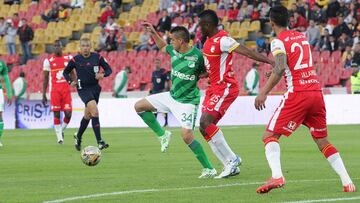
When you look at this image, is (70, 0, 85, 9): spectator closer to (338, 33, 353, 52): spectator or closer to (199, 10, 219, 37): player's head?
(338, 33, 353, 52): spectator

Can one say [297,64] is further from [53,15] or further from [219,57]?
[53,15]

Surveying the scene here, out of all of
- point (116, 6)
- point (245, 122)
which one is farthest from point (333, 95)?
point (116, 6)

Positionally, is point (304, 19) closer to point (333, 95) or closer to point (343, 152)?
point (333, 95)

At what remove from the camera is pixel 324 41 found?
36031 mm

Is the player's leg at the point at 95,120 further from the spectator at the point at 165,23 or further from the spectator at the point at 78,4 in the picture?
the spectator at the point at 78,4

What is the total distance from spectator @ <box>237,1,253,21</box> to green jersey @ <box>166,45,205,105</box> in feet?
79.2

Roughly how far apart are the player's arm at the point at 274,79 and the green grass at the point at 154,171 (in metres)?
1.11

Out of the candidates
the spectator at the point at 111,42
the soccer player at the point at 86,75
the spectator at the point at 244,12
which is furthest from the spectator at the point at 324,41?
the soccer player at the point at 86,75

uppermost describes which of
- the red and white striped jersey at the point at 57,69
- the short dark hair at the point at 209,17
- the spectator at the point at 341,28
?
the short dark hair at the point at 209,17

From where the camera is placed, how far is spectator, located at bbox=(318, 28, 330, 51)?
3581 centimetres

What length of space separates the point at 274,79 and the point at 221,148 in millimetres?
3259

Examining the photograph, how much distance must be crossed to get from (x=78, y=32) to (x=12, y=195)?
33.9m

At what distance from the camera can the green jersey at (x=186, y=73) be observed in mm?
15172

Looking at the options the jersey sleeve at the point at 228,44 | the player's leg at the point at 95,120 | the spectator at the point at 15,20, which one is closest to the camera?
the jersey sleeve at the point at 228,44
